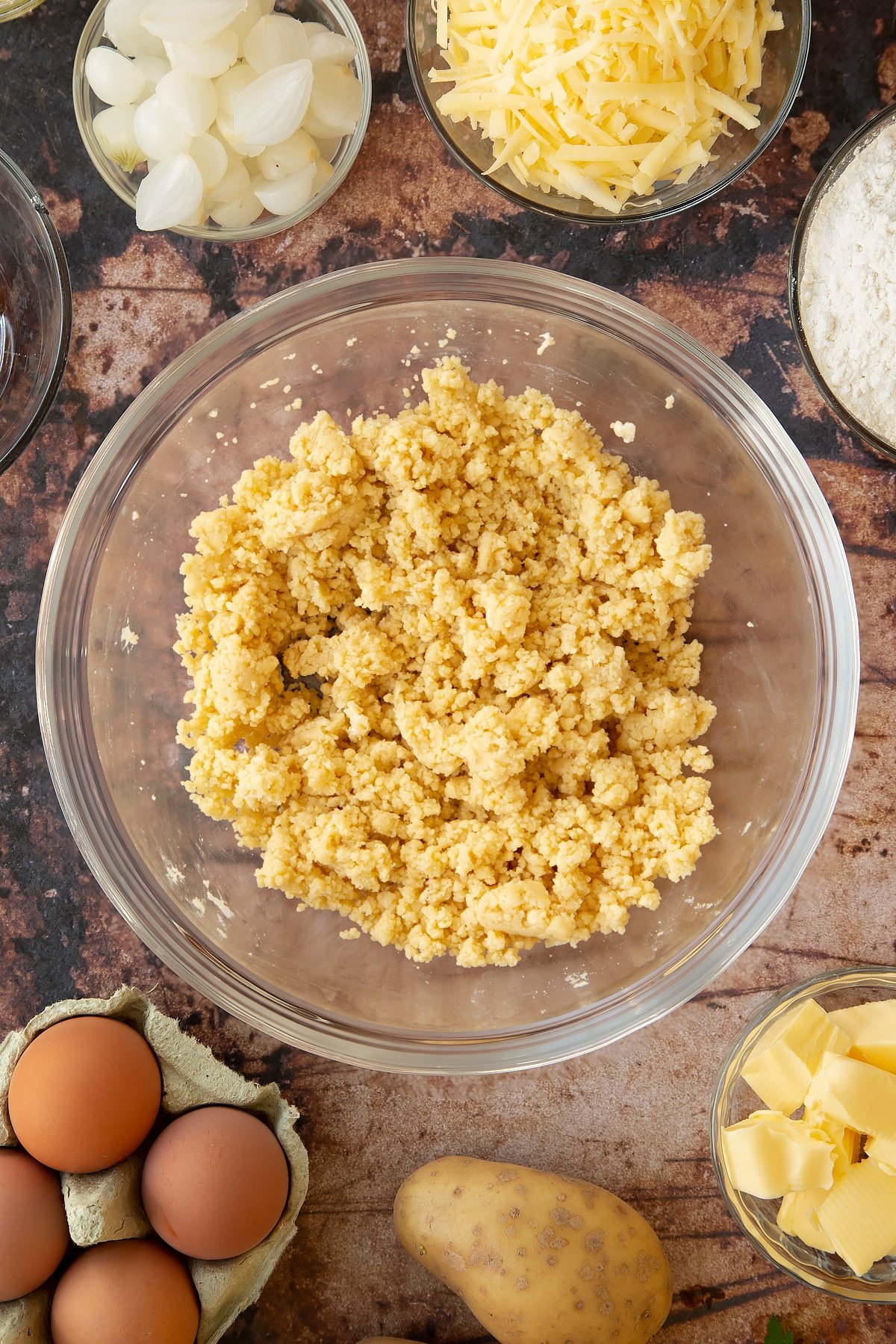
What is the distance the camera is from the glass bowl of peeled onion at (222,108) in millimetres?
1563

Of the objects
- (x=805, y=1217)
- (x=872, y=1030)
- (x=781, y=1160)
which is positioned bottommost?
(x=805, y=1217)

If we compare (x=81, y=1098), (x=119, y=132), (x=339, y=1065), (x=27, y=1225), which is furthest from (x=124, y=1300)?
(x=119, y=132)

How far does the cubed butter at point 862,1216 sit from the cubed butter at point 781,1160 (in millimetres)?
34

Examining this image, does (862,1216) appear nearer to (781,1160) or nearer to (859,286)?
(781,1160)

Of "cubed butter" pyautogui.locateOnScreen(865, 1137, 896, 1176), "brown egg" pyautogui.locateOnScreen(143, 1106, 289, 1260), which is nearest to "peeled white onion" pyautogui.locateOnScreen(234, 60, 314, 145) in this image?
"brown egg" pyautogui.locateOnScreen(143, 1106, 289, 1260)

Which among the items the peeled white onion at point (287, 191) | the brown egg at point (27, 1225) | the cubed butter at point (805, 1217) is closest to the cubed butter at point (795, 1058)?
the cubed butter at point (805, 1217)

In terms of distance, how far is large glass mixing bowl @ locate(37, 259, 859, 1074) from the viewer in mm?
1635

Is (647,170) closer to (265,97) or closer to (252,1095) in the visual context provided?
(265,97)

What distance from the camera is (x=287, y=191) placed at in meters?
1.64

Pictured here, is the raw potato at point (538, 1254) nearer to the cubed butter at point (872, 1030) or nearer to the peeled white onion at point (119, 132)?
the cubed butter at point (872, 1030)

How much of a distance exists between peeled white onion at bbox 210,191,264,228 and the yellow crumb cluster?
35 cm

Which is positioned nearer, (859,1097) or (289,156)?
(859,1097)

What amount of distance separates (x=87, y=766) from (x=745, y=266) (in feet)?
4.63

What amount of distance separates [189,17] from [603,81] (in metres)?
0.65
